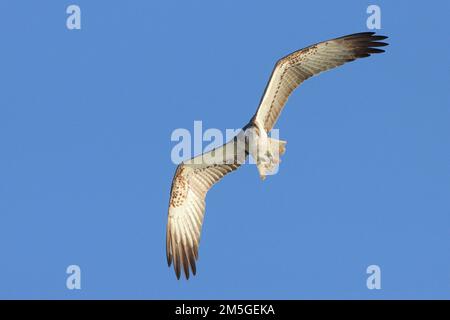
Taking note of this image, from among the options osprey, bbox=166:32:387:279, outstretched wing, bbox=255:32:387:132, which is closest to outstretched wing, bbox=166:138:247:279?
osprey, bbox=166:32:387:279

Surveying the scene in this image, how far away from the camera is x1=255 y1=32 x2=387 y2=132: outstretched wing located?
1791 cm

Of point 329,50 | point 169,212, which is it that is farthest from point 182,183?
point 329,50

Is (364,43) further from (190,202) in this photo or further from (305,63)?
(190,202)

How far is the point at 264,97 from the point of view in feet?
58.0

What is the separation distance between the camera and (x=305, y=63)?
18.2 meters

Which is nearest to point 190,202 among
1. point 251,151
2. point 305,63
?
point 251,151

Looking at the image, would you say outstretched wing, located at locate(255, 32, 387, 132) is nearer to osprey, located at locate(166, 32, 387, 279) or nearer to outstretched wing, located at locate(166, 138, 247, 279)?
osprey, located at locate(166, 32, 387, 279)

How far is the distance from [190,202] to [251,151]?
6.47 ft

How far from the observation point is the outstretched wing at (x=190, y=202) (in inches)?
736

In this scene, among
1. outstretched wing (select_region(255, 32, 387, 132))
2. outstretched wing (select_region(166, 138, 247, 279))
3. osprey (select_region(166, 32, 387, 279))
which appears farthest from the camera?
outstretched wing (select_region(166, 138, 247, 279))

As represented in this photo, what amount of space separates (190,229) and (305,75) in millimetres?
3851

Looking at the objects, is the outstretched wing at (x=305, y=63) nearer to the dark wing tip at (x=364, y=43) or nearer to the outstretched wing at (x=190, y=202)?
the dark wing tip at (x=364, y=43)
